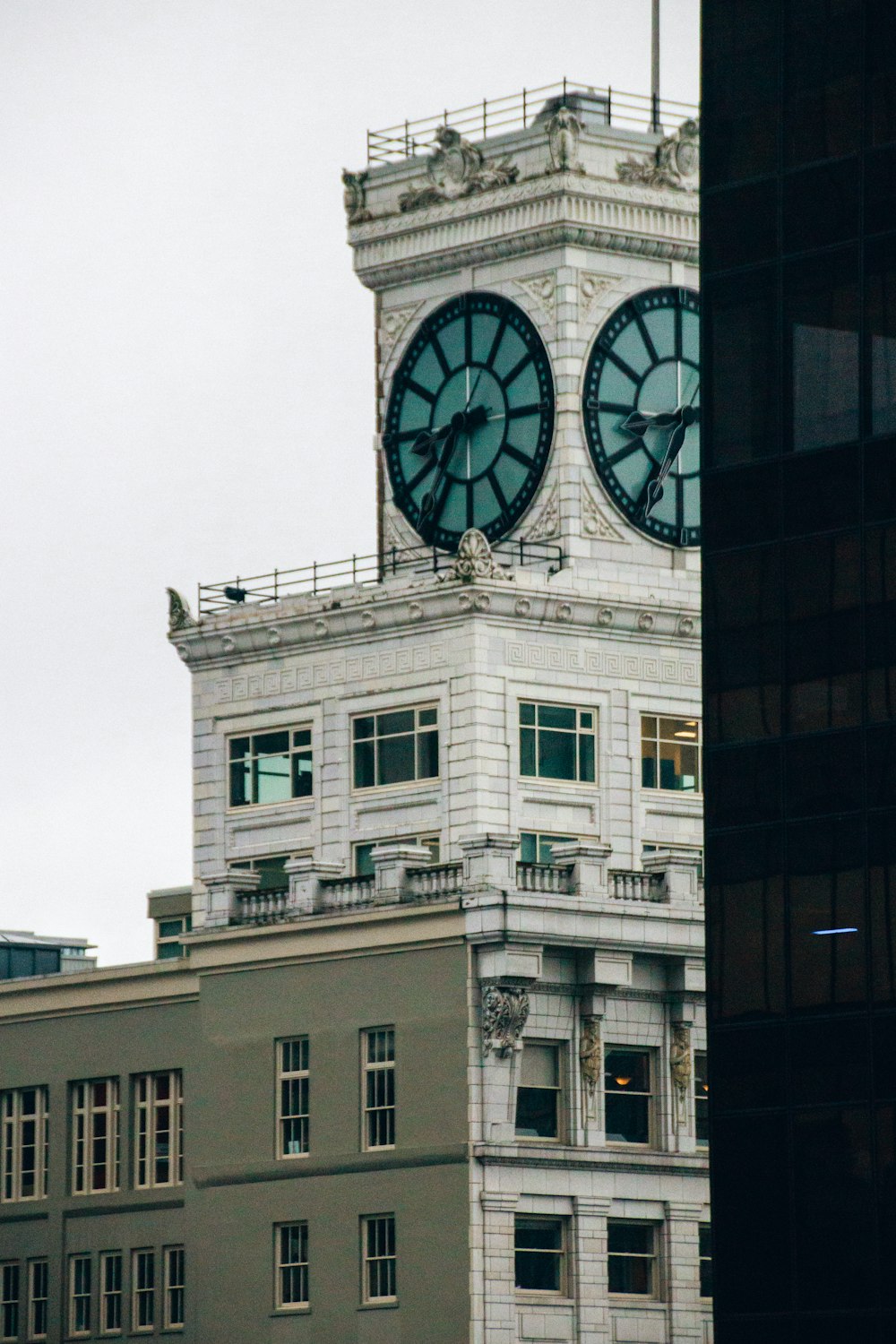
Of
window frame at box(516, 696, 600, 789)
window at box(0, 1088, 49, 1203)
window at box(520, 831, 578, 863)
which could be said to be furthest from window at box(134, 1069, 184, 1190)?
window frame at box(516, 696, 600, 789)

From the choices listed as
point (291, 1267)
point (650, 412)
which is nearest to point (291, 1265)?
point (291, 1267)

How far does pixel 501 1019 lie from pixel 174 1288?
14.4 meters

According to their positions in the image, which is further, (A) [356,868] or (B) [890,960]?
(A) [356,868]

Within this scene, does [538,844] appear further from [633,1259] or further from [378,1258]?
[378,1258]

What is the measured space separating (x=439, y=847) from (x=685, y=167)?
72.9 feet

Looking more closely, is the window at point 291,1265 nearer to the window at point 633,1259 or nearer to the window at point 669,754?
the window at point 633,1259

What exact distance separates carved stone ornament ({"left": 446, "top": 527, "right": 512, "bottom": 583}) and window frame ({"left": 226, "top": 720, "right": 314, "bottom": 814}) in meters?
6.77

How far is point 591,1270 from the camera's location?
84.6 meters

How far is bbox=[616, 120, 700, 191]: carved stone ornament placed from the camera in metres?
94.6

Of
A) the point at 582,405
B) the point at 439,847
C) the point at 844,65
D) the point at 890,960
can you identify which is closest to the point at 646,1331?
the point at 439,847

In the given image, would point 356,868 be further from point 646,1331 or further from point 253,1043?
point 646,1331

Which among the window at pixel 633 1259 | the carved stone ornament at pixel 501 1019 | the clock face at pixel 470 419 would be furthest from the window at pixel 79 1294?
the clock face at pixel 470 419

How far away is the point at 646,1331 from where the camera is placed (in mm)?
85812

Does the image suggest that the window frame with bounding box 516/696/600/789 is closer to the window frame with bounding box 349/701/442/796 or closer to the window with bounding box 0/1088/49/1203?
the window frame with bounding box 349/701/442/796
